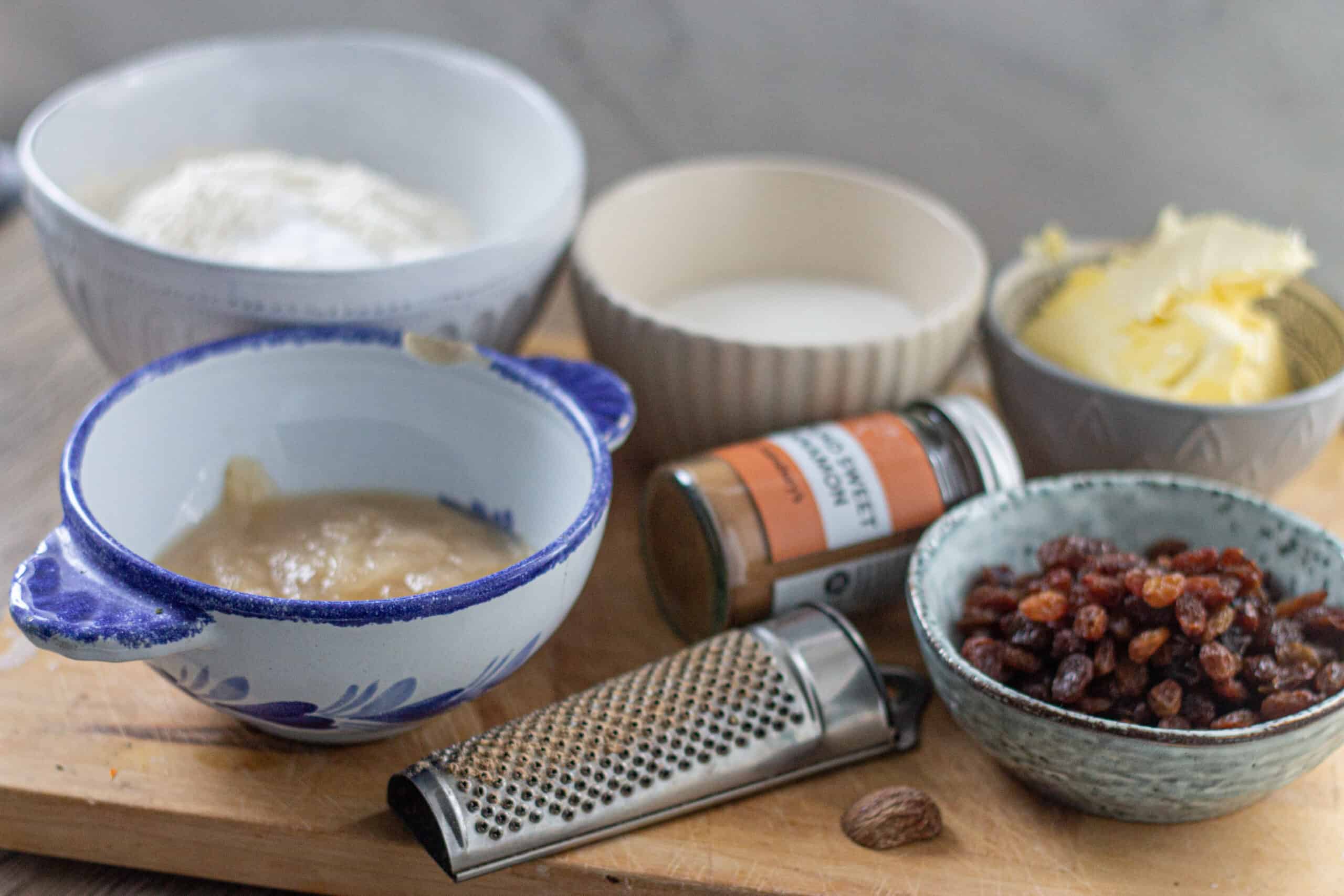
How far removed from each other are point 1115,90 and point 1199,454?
0.47 m

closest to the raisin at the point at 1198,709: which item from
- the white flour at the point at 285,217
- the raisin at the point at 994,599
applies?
the raisin at the point at 994,599

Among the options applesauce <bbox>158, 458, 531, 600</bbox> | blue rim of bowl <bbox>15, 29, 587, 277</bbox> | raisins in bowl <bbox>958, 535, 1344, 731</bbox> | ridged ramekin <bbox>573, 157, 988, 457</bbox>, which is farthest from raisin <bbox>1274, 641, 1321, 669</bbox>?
blue rim of bowl <bbox>15, 29, 587, 277</bbox>

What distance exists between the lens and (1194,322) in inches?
35.7

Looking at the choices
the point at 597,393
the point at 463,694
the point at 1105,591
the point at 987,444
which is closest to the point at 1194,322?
the point at 987,444

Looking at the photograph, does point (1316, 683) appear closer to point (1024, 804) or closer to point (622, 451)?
point (1024, 804)

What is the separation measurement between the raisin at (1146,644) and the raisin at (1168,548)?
0.36 feet

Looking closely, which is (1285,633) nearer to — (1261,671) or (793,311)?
(1261,671)

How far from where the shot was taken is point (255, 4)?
1.33 m

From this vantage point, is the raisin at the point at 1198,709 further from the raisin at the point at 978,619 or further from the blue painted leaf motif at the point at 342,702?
the blue painted leaf motif at the point at 342,702

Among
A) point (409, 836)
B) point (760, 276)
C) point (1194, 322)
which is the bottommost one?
point (409, 836)

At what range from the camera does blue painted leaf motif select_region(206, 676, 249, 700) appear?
0.64 metres

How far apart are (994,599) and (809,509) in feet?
0.43

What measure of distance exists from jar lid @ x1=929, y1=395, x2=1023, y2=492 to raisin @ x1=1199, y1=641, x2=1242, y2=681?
0.62 feet

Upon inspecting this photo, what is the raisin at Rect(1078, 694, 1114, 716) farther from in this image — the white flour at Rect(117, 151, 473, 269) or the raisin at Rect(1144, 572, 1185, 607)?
the white flour at Rect(117, 151, 473, 269)
